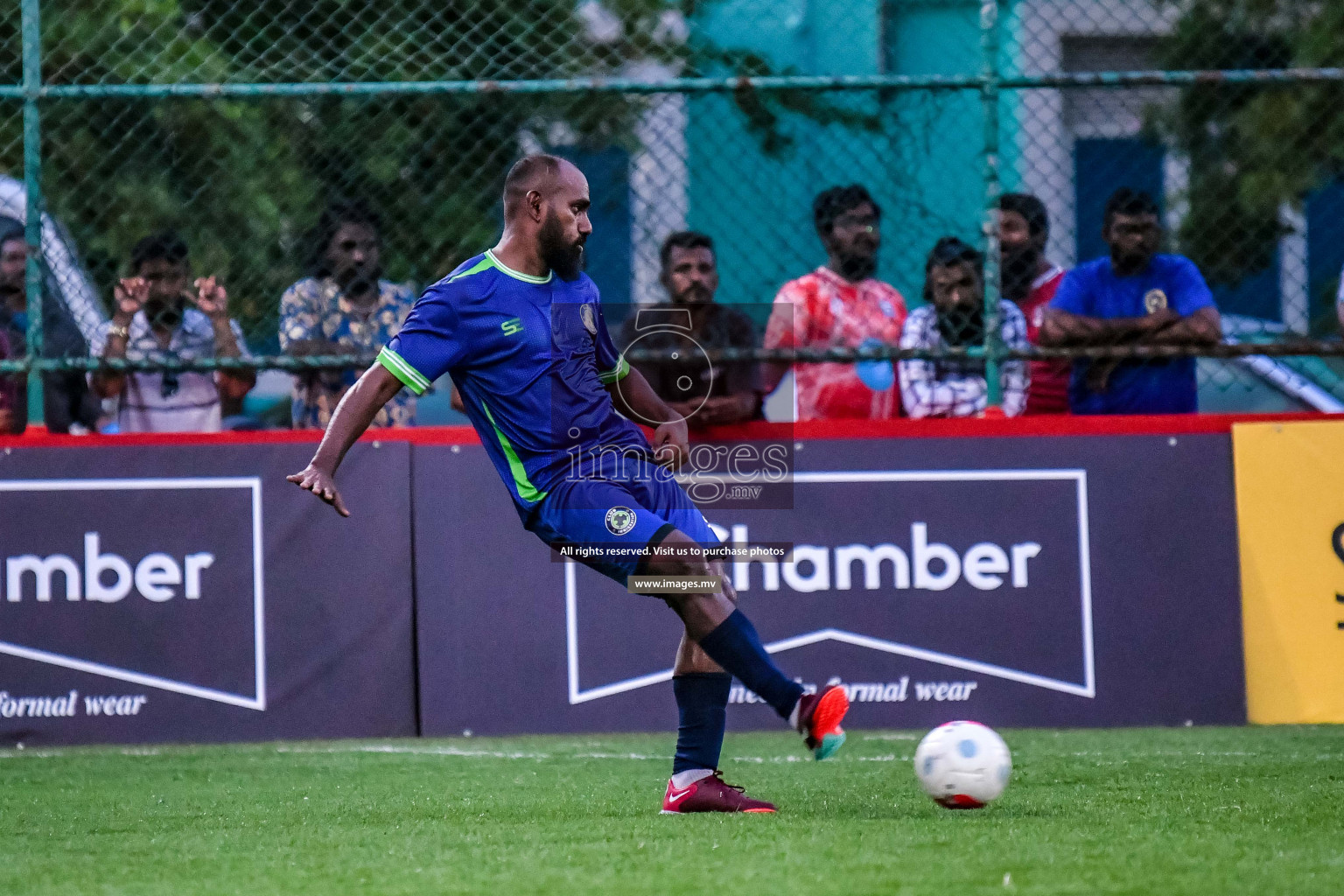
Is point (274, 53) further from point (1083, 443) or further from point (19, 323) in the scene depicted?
point (1083, 443)

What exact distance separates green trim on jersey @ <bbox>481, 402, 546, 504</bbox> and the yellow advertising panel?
3.70 m

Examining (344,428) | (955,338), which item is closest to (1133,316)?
(955,338)

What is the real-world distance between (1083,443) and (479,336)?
3349mm

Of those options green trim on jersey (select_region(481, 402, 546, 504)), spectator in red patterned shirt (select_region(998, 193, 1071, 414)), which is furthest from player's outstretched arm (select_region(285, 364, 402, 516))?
spectator in red patterned shirt (select_region(998, 193, 1071, 414))

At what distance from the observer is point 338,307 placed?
7.77 meters

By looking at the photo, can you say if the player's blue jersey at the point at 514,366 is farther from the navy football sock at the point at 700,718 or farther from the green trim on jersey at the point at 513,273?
the navy football sock at the point at 700,718

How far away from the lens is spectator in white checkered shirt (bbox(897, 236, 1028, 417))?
770cm

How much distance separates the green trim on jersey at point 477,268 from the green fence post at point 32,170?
3.11 m

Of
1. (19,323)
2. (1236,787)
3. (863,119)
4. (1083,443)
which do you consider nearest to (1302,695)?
(1083,443)

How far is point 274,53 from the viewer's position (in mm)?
9773

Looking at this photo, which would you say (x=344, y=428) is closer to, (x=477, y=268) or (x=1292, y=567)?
(x=477, y=268)

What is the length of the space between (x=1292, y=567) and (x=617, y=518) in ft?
12.3

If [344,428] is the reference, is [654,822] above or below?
below

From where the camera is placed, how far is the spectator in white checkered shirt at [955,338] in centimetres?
770
